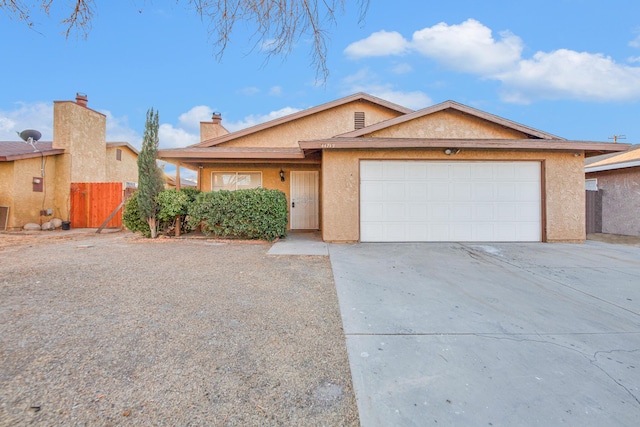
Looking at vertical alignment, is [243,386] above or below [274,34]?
below

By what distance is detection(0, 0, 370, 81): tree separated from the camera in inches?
101

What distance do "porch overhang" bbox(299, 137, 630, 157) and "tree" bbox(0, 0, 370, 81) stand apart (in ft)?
15.9

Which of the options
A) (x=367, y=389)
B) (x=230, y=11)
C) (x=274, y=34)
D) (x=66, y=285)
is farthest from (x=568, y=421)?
(x=66, y=285)

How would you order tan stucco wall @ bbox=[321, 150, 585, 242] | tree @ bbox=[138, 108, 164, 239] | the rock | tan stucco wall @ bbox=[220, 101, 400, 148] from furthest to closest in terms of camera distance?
1. the rock
2. tan stucco wall @ bbox=[220, 101, 400, 148]
3. tree @ bbox=[138, 108, 164, 239]
4. tan stucco wall @ bbox=[321, 150, 585, 242]

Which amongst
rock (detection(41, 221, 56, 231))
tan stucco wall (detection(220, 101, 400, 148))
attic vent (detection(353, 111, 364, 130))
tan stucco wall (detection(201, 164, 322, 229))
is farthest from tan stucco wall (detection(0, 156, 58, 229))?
attic vent (detection(353, 111, 364, 130))

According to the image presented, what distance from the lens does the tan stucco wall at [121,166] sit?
15.3 meters

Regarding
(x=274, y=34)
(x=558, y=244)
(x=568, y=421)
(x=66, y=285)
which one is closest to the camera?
(x=568, y=421)

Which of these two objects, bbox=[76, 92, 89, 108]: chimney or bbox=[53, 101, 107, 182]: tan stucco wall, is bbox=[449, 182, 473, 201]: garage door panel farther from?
bbox=[76, 92, 89, 108]: chimney

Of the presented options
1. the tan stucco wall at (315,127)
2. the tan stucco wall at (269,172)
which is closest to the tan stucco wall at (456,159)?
the tan stucco wall at (269,172)

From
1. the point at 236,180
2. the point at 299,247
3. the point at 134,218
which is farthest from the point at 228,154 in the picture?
the point at 299,247

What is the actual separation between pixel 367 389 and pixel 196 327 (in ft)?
5.86

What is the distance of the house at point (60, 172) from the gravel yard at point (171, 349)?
938 centimetres

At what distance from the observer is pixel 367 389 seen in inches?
76.7

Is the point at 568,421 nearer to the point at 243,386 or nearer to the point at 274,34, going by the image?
the point at 243,386
